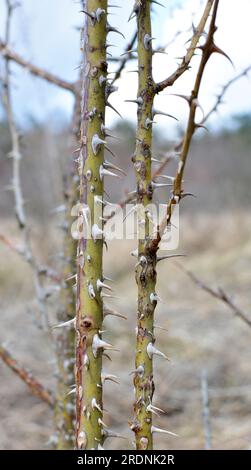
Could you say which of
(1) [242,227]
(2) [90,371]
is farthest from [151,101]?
(1) [242,227]

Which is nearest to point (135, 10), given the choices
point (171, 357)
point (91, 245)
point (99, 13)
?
point (99, 13)

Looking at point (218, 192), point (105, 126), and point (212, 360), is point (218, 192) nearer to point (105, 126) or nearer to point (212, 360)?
point (212, 360)

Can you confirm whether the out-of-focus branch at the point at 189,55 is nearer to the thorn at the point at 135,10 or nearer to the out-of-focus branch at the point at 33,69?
the thorn at the point at 135,10

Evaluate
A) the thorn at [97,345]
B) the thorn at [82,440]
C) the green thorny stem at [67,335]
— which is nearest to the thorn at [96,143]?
the thorn at [97,345]

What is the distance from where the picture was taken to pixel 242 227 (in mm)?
12281

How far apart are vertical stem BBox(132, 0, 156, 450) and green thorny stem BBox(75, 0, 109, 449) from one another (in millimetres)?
51

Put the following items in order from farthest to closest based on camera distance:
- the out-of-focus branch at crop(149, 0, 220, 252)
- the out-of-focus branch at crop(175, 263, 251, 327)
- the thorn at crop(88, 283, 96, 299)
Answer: the out-of-focus branch at crop(175, 263, 251, 327), the thorn at crop(88, 283, 96, 299), the out-of-focus branch at crop(149, 0, 220, 252)

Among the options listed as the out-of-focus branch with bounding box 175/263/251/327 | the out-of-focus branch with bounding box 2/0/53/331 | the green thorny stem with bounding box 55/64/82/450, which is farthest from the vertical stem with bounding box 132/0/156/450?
the out-of-focus branch with bounding box 2/0/53/331

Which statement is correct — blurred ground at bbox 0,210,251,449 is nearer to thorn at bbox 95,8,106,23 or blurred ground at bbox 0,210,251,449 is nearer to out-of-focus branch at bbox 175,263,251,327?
out-of-focus branch at bbox 175,263,251,327

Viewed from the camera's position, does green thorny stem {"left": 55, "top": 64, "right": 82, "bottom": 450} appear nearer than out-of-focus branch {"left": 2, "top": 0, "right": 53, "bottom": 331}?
Yes

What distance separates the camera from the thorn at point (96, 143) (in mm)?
733

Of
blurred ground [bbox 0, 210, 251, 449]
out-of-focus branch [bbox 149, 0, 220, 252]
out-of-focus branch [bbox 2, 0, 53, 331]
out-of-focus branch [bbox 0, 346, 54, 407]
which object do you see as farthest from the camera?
blurred ground [bbox 0, 210, 251, 449]

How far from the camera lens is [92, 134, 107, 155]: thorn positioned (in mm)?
733
